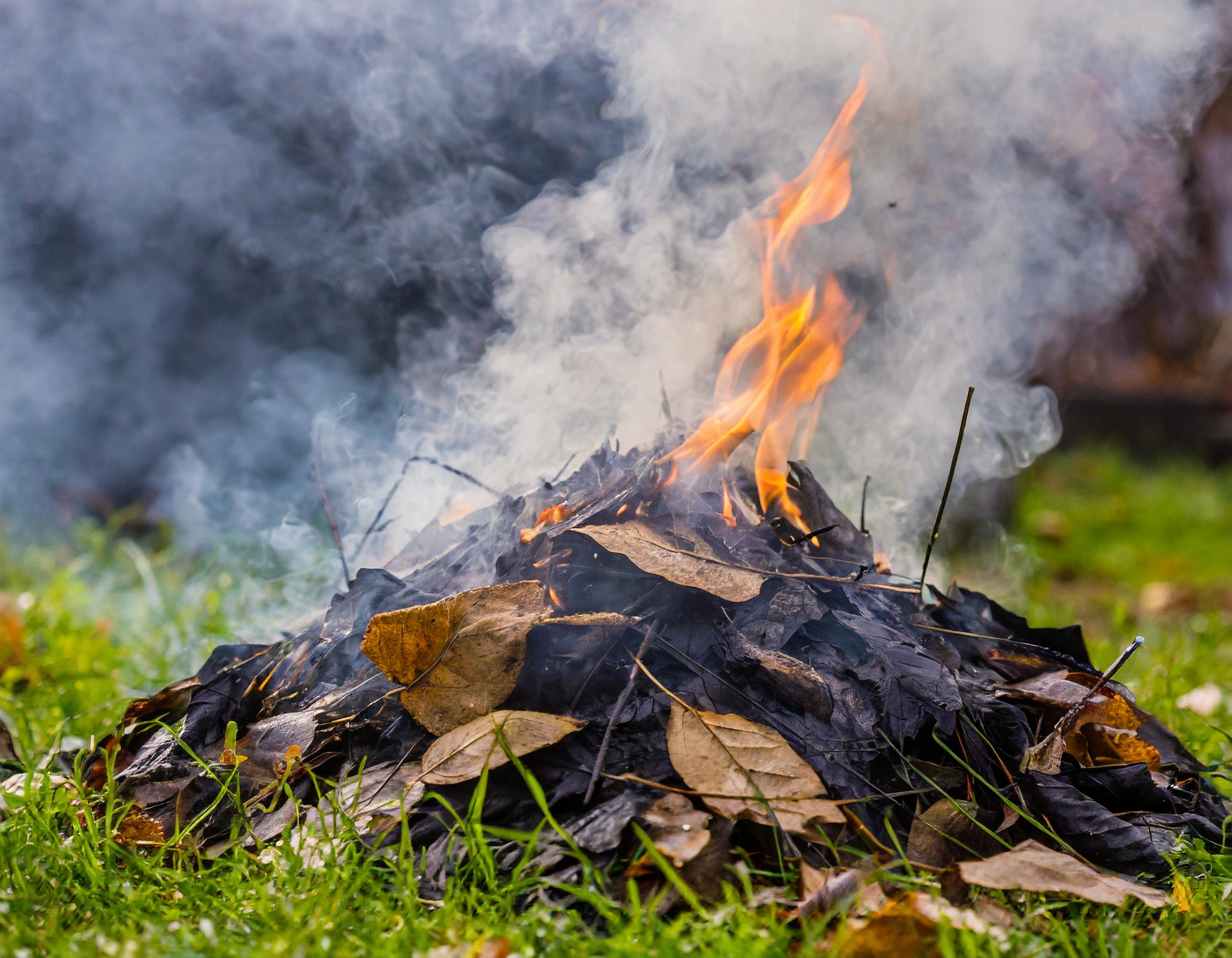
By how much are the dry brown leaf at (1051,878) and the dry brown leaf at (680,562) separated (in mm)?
691

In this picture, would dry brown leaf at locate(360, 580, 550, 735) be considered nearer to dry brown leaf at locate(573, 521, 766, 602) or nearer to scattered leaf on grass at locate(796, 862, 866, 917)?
dry brown leaf at locate(573, 521, 766, 602)

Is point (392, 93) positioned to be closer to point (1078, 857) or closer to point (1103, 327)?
point (1078, 857)

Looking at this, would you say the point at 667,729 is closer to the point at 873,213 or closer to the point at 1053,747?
the point at 1053,747

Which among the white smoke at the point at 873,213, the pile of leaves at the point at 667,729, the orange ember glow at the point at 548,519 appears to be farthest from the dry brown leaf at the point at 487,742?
the white smoke at the point at 873,213

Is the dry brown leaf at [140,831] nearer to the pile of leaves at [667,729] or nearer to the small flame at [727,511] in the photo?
the pile of leaves at [667,729]

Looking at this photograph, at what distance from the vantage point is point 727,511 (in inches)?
94.3

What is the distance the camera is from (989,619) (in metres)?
2.74

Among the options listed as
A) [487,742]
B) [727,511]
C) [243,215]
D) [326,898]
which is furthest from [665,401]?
[243,215]

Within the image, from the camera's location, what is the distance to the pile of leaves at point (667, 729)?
67.5 inches

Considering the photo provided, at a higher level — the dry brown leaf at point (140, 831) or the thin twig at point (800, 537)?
the thin twig at point (800, 537)

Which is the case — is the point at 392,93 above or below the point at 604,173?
above

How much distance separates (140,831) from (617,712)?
1013mm

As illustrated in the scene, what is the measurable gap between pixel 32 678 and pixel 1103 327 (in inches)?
321

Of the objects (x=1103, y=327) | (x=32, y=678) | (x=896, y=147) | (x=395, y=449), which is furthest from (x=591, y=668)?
(x=1103, y=327)
